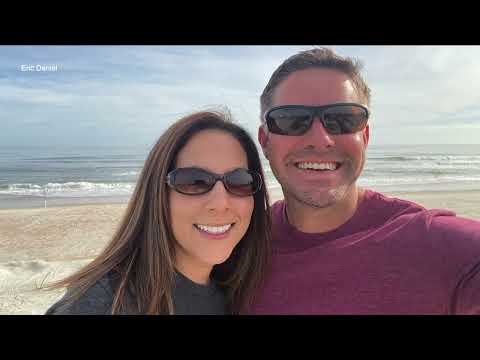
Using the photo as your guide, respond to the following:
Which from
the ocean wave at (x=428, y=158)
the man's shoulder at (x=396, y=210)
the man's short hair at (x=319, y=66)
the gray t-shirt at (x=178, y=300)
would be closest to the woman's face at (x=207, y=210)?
the gray t-shirt at (x=178, y=300)

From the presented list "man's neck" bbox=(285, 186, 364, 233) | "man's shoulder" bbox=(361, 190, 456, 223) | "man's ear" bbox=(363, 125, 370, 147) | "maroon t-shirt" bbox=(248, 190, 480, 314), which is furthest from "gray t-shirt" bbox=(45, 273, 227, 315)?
"man's ear" bbox=(363, 125, 370, 147)

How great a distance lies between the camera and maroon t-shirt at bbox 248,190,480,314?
1.95 metres

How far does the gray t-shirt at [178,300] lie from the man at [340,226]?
1.00 ft

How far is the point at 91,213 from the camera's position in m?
13.1

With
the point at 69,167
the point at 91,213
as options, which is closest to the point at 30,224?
the point at 91,213

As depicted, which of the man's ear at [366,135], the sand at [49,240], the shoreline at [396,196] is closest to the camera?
the man's ear at [366,135]

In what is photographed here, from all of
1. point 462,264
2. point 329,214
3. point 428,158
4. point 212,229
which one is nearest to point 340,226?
point 329,214

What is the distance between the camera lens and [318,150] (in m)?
2.46

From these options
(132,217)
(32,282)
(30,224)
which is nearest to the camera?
(132,217)

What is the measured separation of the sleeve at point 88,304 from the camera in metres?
1.74

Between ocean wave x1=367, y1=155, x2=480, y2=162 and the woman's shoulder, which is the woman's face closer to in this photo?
the woman's shoulder

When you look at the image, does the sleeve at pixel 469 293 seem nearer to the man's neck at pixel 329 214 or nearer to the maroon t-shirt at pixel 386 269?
the maroon t-shirt at pixel 386 269
